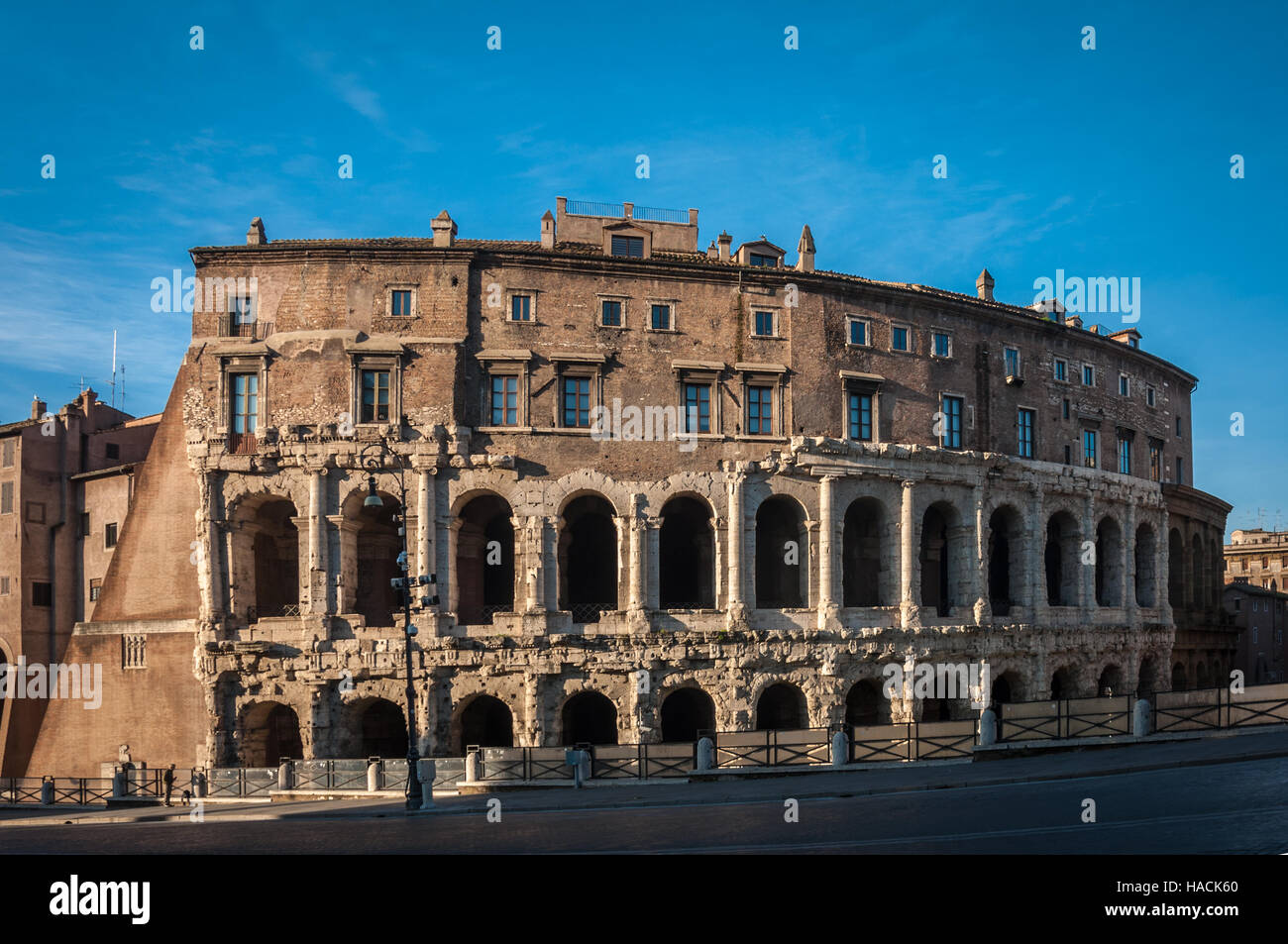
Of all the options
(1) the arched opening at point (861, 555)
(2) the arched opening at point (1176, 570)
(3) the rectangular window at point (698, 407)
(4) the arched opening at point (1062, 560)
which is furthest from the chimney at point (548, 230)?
(2) the arched opening at point (1176, 570)

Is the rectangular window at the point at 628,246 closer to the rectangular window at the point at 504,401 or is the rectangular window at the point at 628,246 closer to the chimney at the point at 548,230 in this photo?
the chimney at the point at 548,230

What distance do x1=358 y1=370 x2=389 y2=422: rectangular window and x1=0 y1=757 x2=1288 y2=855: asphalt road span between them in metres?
13.6

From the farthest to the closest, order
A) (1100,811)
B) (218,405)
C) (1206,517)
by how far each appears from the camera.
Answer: (1206,517) < (218,405) < (1100,811)

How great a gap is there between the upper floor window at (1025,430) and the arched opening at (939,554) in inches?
178

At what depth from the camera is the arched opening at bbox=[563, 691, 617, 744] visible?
114 feet

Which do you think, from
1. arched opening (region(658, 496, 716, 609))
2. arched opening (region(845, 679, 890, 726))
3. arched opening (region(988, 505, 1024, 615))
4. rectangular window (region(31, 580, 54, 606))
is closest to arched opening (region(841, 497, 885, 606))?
arched opening (region(845, 679, 890, 726))

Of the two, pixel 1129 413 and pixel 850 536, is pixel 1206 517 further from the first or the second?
pixel 850 536

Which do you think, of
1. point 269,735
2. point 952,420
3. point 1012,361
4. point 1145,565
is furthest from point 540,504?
point 1145,565

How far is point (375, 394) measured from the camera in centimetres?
3172

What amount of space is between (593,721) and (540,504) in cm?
868

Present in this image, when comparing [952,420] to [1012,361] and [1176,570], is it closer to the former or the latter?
[1012,361]
